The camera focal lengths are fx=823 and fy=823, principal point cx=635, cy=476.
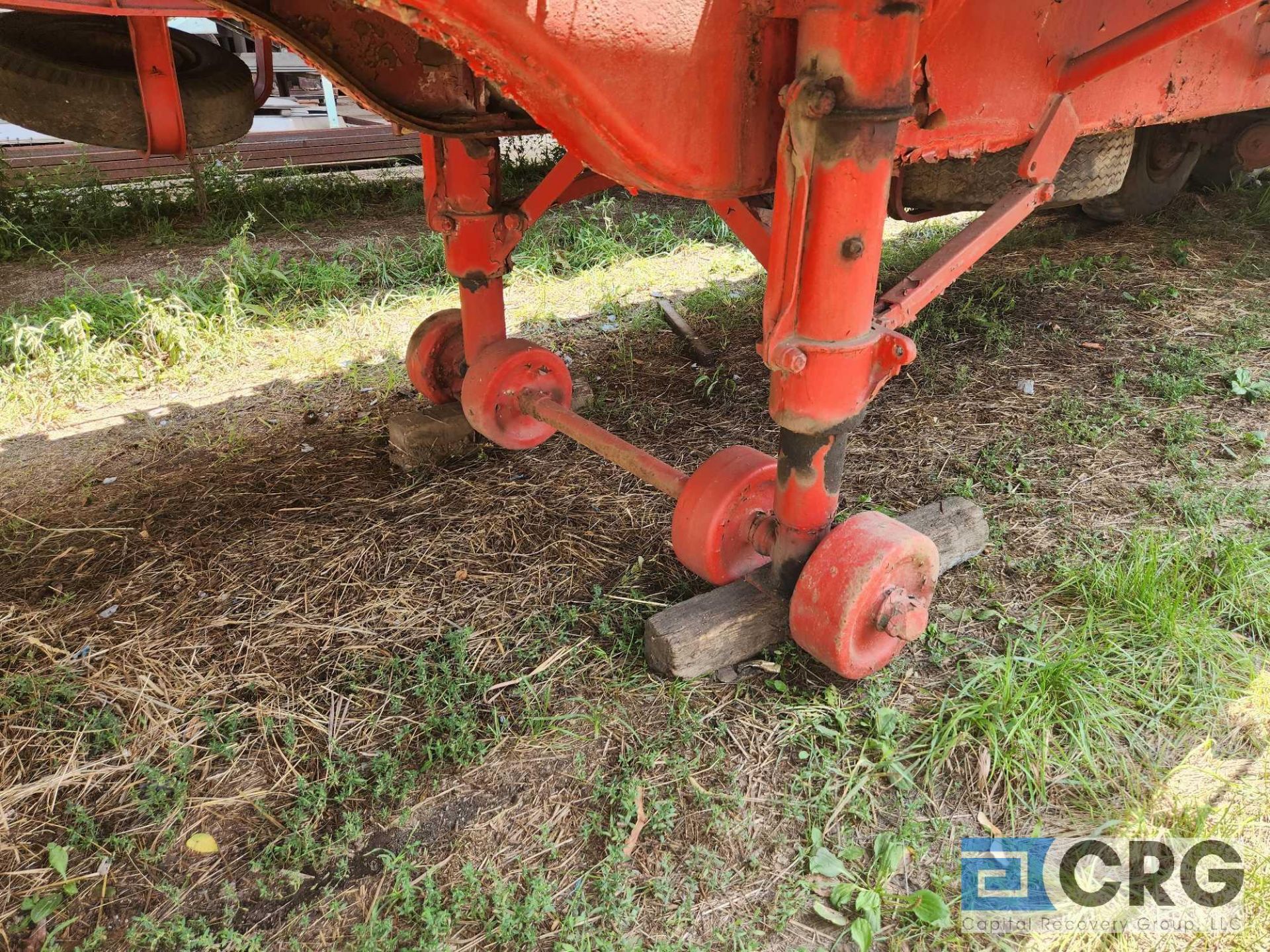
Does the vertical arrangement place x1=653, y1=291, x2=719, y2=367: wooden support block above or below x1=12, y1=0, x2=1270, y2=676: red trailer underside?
below

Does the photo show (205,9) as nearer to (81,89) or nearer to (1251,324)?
(81,89)

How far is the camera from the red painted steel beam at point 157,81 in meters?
2.38

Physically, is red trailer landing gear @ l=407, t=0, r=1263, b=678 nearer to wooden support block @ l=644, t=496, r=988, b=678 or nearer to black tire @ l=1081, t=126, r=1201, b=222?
wooden support block @ l=644, t=496, r=988, b=678

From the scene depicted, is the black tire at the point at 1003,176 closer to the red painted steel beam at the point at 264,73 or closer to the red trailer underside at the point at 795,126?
the red trailer underside at the point at 795,126

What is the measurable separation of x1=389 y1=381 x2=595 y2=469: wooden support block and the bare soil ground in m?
0.08

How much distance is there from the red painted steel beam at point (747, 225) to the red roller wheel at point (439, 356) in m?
1.35

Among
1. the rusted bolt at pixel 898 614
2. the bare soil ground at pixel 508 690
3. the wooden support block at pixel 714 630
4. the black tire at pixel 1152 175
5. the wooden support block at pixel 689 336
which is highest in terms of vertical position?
the black tire at pixel 1152 175

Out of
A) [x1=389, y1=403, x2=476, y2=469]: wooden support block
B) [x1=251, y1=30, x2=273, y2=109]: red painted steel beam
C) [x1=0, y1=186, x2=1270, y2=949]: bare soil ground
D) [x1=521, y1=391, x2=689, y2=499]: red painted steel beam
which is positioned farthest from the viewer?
[x1=389, y1=403, x2=476, y2=469]: wooden support block

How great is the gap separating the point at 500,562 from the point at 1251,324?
378cm

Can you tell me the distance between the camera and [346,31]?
212cm

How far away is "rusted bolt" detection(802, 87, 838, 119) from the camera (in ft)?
4.78

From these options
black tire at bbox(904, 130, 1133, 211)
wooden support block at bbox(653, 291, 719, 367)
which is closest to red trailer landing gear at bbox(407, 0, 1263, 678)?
black tire at bbox(904, 130, 1133, 211)

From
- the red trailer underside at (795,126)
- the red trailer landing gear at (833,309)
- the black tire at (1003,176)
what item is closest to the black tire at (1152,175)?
the black tire at (1003,176)

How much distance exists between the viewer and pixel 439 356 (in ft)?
10.5
